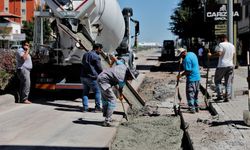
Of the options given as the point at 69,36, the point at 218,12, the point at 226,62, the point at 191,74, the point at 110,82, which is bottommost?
the point at 110,82

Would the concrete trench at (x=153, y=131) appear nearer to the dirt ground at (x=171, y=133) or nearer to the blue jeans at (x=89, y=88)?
the dirt ground at (x=171, y=133)

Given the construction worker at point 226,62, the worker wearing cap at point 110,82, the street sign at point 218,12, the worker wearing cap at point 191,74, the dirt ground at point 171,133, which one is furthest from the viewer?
the street sign at point 218,12

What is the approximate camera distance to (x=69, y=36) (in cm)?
1402

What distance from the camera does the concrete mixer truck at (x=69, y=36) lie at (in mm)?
13766

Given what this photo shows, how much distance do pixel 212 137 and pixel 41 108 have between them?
627 cm

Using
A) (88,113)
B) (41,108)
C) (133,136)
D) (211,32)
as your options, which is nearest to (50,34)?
(41,108)

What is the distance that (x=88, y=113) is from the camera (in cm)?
1242

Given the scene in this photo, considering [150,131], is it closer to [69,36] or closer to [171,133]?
[171,133]

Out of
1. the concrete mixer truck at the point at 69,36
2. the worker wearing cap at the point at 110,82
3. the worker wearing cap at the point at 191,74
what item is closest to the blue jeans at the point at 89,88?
the concrete mixer truck at the point at 69,36

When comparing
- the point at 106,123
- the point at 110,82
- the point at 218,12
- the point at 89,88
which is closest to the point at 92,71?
the point at 89,88

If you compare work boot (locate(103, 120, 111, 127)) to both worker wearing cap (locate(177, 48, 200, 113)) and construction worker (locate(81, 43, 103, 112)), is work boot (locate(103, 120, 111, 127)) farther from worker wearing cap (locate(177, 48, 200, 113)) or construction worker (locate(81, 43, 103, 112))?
worker wearing cap (locate(177, 48, 200, 113))

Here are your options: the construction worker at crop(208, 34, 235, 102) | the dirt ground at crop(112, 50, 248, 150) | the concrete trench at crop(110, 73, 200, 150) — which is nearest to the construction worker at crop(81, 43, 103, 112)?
the concrete trench at crop(110, 73, 200, 150)

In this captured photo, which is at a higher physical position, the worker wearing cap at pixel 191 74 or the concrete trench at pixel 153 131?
the worker wearing cap at pixel 191 74

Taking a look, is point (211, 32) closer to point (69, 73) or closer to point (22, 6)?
point (69, 73)
